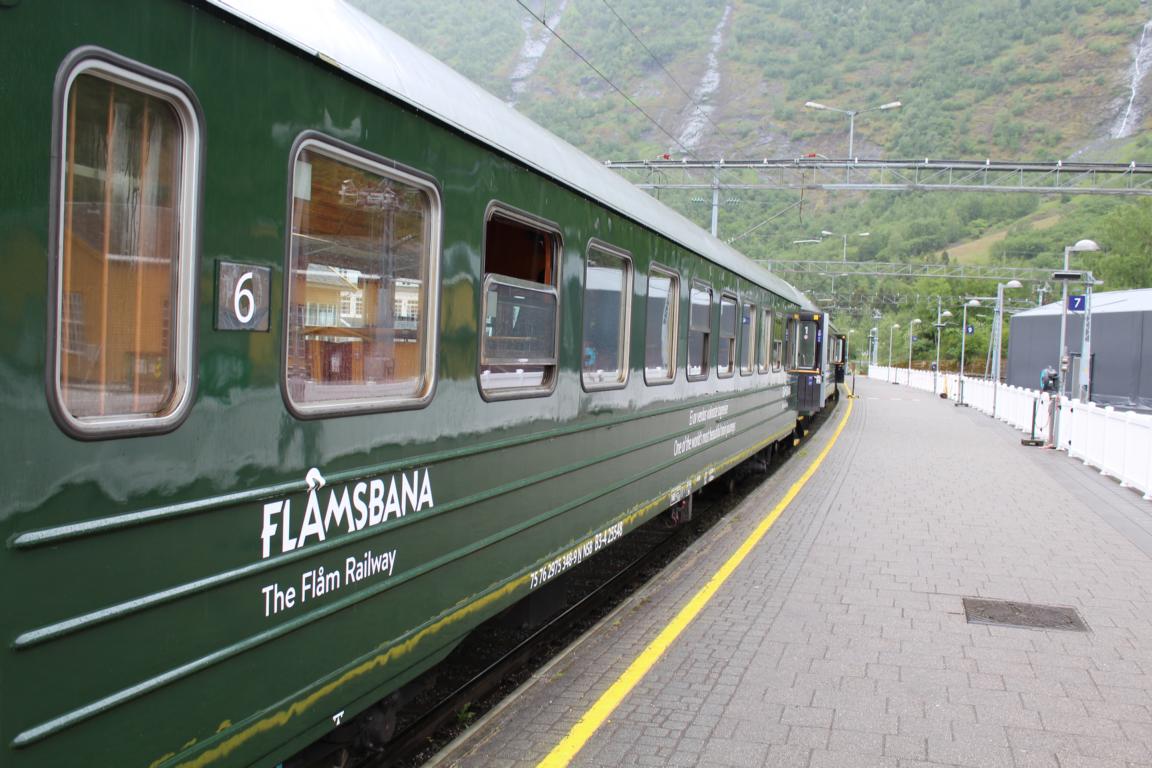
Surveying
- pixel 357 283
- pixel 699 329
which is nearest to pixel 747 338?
pixel 699 329

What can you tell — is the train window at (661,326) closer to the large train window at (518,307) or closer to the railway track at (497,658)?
the railway track at (497,658)

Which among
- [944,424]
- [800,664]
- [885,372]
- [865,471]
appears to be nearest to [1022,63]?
[885,372]

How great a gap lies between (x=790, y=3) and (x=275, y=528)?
138307mm

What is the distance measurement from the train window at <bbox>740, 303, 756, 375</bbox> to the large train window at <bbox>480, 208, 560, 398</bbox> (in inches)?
237

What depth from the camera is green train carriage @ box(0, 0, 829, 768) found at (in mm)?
2072

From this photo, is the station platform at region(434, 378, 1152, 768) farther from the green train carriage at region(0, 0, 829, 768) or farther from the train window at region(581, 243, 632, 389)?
the train window at region(581, 243, 632, 389)

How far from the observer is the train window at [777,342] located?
13.5m

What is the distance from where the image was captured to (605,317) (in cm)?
592

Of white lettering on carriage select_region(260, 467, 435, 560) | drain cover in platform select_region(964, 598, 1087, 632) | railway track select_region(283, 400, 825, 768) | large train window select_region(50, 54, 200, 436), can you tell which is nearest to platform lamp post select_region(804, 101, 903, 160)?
railway track select_region(283, 400, 825, 768)

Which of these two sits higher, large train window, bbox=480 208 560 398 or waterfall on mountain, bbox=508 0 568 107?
waterfall on mountain, bbox=508 0 568 107

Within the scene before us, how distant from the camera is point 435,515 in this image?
12.3 ft

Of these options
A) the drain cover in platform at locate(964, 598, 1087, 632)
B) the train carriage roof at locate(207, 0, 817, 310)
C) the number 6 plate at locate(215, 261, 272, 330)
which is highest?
the train carriage roof at locate(207, 0, 817, 310)

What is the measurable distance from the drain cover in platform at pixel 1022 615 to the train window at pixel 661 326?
2746 millimetres

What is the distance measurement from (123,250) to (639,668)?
3.81m
